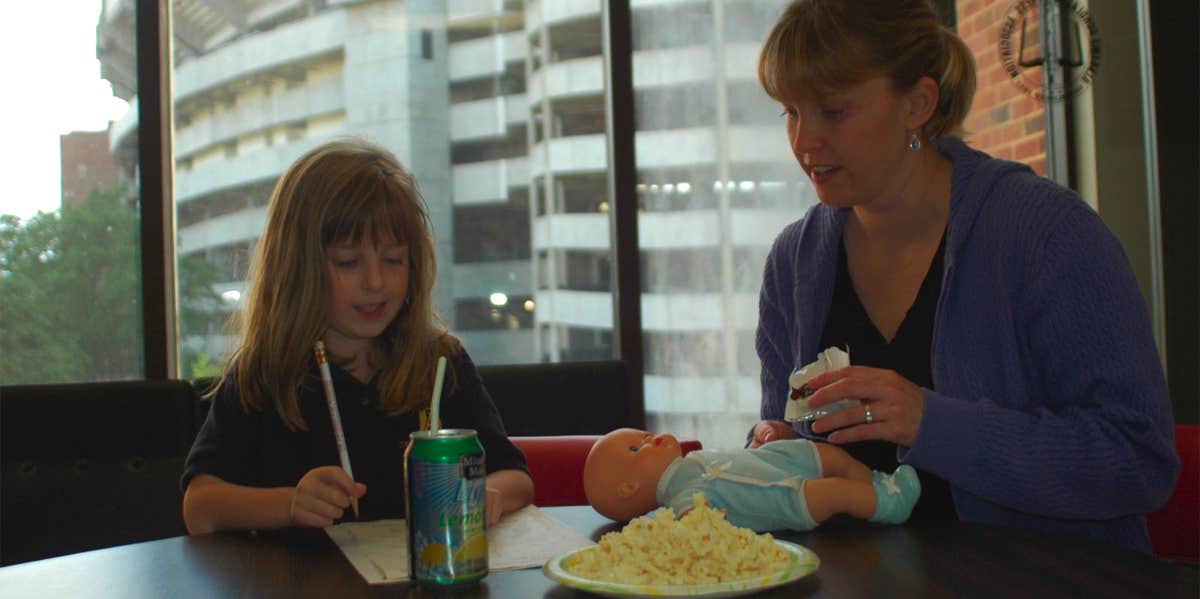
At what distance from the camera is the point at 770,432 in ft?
5.53

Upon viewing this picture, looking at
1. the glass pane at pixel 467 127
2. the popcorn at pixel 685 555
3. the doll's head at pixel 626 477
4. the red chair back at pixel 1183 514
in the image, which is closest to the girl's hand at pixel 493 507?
the doll's head at pixel 626 477

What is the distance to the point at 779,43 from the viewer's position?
1.74 metres

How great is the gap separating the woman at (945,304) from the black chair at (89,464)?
4.74 feet

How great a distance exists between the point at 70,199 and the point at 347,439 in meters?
2.24

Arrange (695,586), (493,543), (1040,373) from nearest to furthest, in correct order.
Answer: (695,586) → (493,543) → (1040,373)

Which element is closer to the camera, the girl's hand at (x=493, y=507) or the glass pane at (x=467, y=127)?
the girl's hand at (x=493, y=507)

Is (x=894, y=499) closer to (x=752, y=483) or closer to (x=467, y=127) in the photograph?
(x=752, y=483)

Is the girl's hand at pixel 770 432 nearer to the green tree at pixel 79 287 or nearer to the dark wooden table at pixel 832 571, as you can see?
the dark wooden table at pixel 832 571

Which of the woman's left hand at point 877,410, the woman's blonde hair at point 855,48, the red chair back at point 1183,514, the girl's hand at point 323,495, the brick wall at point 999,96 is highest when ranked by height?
the brick wall at point 999,96

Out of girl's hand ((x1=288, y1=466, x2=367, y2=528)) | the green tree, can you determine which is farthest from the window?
girl's hand ((x1=288, y1=466, x2=367, y2=528))

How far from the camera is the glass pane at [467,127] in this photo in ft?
12.1

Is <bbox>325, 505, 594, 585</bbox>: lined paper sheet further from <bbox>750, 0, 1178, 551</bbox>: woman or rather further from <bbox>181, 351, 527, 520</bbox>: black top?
<bbox>750, 0, 1178, 551</bbox>: woman

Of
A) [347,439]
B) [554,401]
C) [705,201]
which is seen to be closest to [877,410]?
A: [347,439]

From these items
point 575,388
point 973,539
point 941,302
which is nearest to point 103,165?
point 575,388
